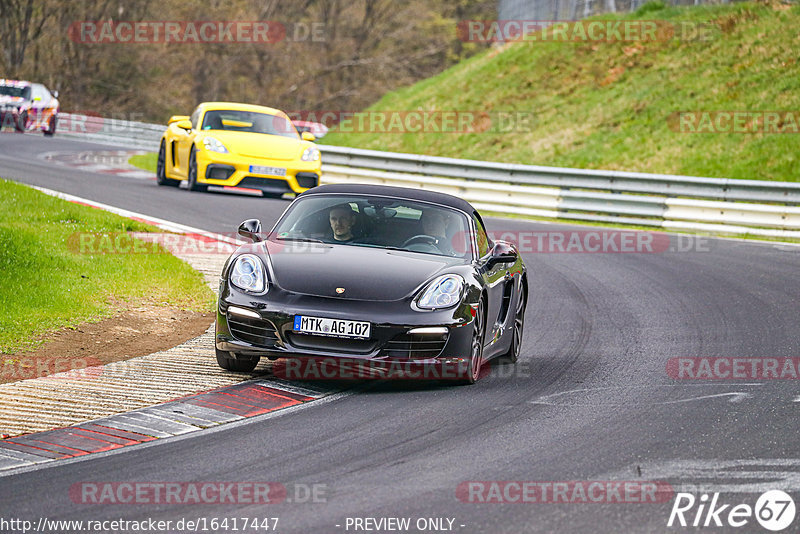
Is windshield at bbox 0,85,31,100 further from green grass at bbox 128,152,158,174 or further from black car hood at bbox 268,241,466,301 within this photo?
black car hood at bbox 268,241,466,301

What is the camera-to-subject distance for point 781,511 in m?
4.89

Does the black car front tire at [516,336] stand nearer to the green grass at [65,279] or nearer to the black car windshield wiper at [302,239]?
the black car windshield wiper at [302,239]

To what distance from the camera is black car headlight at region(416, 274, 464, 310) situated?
744cm

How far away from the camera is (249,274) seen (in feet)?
25.1

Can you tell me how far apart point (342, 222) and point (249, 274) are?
1066 millimetres

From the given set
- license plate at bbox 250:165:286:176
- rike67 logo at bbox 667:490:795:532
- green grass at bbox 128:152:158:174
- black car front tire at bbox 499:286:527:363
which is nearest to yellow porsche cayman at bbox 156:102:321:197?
license plate at bbox 250:165:286:176

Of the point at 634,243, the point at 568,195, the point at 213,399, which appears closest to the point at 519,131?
the point at 568,195

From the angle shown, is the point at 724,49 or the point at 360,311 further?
the point at 724,49

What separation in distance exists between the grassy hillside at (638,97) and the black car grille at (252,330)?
→ 18699mm

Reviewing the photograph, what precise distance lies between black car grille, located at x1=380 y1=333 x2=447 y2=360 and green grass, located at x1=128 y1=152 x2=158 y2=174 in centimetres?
1911

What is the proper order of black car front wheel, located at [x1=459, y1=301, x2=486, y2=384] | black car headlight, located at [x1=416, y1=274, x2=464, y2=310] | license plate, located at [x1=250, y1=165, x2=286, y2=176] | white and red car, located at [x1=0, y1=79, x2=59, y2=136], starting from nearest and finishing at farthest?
black car headlight, located at [x1=416, y1=274, x2=464, y2=310], black car front wheel, located at [x1=459, y1=301, x2=486, y2=384], license plate, located at [x1=250, y1=165, x2=286, y2=176], white and red car, located at [x1=0, y1=79, x2=59, y2=136]

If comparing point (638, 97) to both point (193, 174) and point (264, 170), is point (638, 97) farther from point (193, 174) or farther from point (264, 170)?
point (193, 174)

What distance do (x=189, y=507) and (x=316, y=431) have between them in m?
1.47

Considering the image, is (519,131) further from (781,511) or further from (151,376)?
(781,511)
